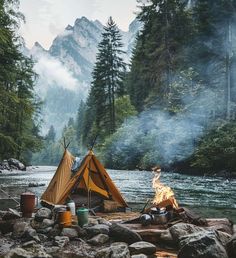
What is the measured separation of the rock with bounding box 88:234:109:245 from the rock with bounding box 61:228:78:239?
21.3 inches

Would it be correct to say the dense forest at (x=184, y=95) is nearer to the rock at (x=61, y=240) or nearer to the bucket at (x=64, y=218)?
the bucket at (x=64, y=218)

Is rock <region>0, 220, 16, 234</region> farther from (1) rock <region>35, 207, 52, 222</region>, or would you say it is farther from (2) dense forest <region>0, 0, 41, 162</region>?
(2) dense forest <region>0, 0, 41, 162</region>

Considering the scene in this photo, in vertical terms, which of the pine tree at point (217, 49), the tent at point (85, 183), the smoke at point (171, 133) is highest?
the pine tree at point (217, 49)

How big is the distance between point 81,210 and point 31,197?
2.12m

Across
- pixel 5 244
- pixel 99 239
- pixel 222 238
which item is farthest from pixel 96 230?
pixel 222 238

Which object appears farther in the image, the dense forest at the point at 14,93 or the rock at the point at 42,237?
the dense forest at the point at 14,93

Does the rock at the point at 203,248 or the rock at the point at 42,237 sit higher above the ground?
the rock at the point at 203,248

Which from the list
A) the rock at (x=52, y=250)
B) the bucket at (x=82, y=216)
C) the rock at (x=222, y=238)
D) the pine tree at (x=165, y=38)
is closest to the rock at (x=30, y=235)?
the rock at (x=52, y=250)

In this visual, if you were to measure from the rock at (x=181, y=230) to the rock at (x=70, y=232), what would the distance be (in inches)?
94.9

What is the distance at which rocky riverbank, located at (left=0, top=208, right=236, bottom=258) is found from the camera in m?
7.32

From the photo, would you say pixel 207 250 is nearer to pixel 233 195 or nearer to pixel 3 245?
pixel 3 245

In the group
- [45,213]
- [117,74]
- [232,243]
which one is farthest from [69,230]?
[117,74]

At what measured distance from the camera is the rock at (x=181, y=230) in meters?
8.80

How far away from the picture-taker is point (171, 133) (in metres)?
39.2
